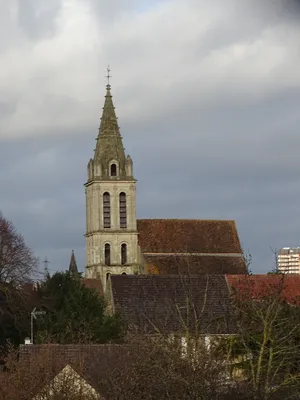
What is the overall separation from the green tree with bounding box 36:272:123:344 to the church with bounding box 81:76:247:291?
5135 centimetres

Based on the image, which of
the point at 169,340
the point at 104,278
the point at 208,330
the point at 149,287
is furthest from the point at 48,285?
the point at 104,278

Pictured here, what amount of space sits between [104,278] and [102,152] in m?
14.8

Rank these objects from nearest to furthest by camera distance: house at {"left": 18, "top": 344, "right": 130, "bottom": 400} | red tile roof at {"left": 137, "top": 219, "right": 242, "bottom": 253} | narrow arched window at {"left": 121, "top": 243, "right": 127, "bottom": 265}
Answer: house at {"left": 18, "top": 344, "right": 130, "bottom": 400} < red tile roof at {"left": 137, "top": 219, "right": 242, "bottom": 253} < narrow arched window at {"left": 121, "top": 243, "right": 127, "bottom": 265}

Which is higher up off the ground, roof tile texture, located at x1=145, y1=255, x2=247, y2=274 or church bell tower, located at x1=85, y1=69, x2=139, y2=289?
church bell tower, located at x1=85, y1=69, x2=139, y2=289

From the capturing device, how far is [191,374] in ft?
99.9

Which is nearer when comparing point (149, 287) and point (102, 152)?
point (149, 287)

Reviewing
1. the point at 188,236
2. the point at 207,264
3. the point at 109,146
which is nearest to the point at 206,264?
the point at 207,264

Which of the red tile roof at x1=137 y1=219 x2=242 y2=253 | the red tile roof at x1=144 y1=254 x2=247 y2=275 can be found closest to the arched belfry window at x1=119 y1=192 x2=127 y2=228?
the red tile roof at x1=137 y1=219 x2=242 y2=253

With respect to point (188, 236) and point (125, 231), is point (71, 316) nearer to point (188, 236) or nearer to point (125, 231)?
point (188, 236)

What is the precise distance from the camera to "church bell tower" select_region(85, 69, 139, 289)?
4995 inches

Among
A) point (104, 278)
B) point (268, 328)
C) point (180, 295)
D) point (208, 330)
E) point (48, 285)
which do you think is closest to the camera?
point (268, 328)

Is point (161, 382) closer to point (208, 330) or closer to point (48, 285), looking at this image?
point (208, 330)

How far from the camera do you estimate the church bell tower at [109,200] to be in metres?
127

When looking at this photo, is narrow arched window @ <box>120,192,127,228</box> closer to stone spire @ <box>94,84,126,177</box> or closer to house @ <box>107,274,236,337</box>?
stone spire @ <box>94,84,126,177</box>
